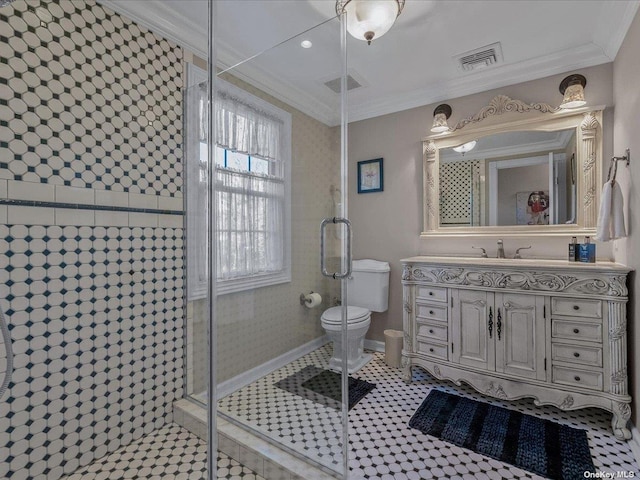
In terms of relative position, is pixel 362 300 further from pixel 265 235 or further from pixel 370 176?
pixel 265 235

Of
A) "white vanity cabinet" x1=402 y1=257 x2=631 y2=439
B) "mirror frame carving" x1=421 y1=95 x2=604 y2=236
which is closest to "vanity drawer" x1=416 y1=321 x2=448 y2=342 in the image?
"white vanity cabinet" x1=402 y1=257 x2=631 y2=439

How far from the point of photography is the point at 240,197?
1772mm

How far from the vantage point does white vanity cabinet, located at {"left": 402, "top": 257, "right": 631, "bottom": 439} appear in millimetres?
1671

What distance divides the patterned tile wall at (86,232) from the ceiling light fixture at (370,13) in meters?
1.09

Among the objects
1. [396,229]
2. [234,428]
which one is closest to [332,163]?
[396,229]

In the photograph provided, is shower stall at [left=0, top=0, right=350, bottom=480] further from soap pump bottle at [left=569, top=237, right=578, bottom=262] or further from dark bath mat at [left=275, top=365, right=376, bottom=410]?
soap pump bottle at [left=569, top=237, right=578, bottom=262]

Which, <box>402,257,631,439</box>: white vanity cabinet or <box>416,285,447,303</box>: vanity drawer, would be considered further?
<box>416,285,447,303</box>: vanity drawer

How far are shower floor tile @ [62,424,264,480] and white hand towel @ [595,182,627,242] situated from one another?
2319 millimetres

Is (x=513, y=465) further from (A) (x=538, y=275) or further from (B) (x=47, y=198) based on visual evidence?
(B) (x=47, y=198)

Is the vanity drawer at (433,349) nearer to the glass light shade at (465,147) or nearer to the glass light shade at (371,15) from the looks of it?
the glass light shade at (465,147)

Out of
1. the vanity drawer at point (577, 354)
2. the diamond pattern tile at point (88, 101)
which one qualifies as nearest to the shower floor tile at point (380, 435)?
the vanity drawer at point (577, 354)

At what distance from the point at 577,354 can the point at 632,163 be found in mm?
1136

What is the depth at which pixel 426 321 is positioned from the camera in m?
2.24

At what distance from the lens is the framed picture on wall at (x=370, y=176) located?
2967 millimetres
